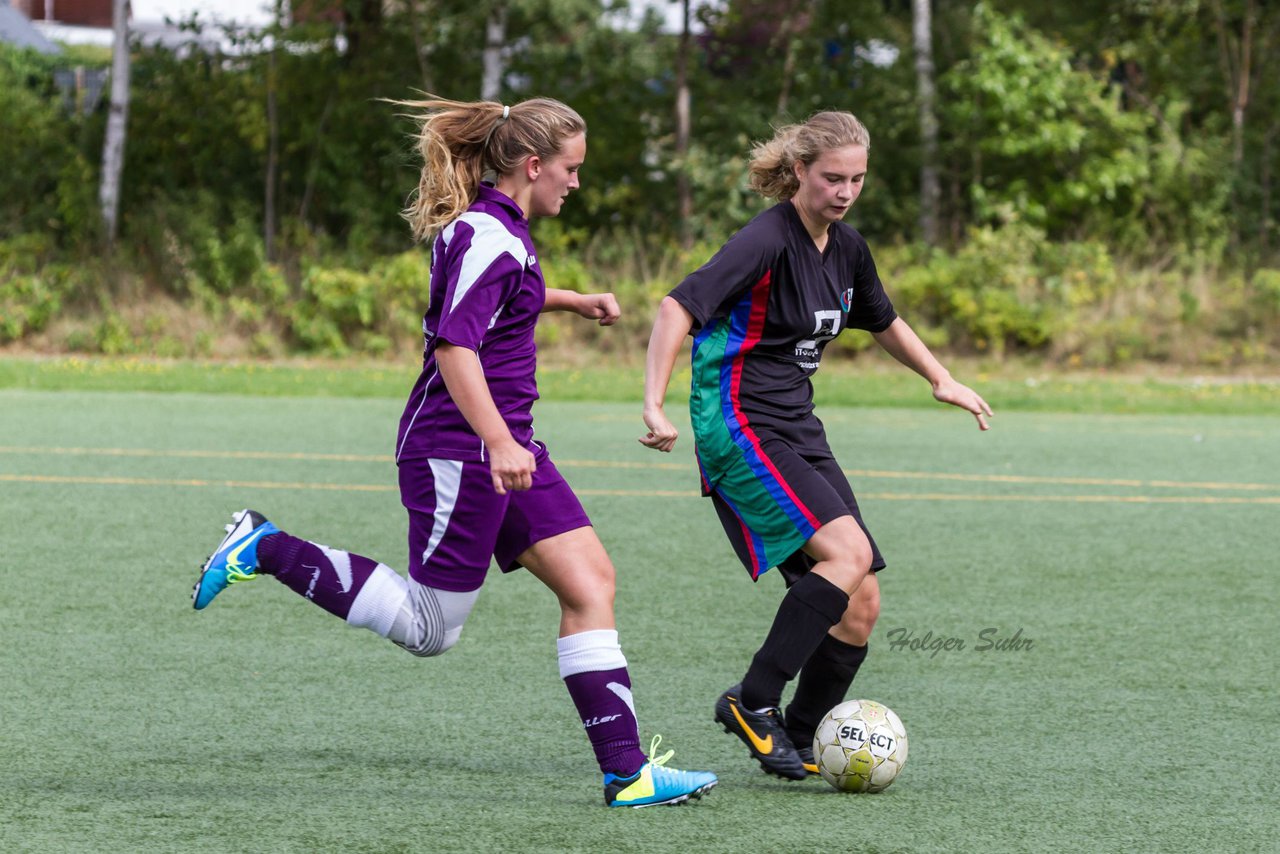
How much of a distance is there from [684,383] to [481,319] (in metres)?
13.6

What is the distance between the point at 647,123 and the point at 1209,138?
7.55m

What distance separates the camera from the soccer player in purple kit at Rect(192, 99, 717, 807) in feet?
13.2

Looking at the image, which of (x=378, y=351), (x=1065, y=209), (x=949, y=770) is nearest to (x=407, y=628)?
(x=949, y=770)

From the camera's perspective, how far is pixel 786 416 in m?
4.61

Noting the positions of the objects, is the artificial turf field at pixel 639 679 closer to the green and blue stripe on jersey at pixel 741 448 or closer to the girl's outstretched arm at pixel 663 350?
the green and blue stripe on jersey at pixel 741 448

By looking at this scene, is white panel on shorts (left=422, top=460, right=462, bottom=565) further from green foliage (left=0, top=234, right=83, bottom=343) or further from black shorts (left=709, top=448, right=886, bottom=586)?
green foliage (left=0, top=234, right=83, bottom=343)

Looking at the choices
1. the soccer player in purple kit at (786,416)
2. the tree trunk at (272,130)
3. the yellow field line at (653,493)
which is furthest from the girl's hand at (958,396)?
the tree trunk at (272,130)

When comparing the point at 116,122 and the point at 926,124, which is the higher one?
the point at 926,124

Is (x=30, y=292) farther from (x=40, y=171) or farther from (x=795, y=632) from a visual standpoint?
(x=795, y=632)

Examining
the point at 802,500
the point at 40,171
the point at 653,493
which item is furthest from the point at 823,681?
the point at 40,171

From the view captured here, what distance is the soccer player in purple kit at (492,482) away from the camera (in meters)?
4.02

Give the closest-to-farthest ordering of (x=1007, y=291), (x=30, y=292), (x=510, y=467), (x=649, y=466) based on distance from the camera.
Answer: (x=510, y=467)
(x=649, y=466)
(x=1007, y=291)
(x=30, y=292)

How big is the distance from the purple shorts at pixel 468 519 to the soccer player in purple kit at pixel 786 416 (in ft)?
1.14

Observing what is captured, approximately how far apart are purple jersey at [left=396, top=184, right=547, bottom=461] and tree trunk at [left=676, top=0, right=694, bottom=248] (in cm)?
1818
